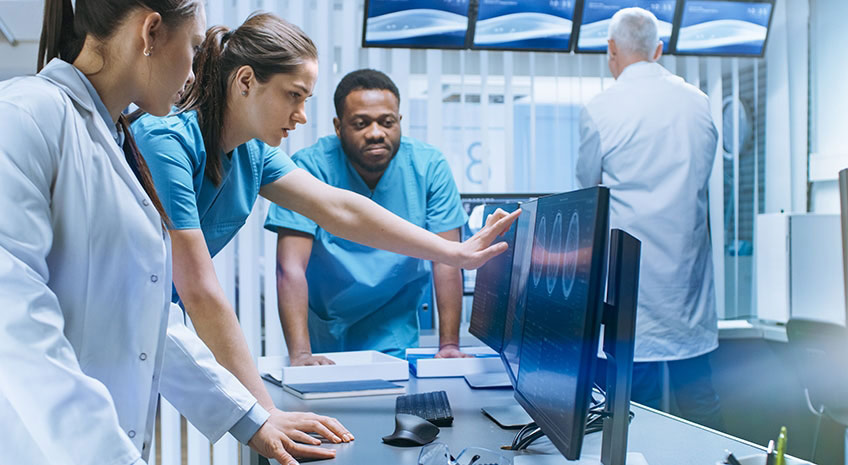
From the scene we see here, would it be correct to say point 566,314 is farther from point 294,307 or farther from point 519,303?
point 294,307

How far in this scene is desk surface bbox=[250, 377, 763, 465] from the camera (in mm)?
1194

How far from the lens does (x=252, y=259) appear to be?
2.96 metres

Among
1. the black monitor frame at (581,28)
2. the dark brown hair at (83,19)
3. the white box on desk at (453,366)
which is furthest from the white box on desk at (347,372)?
the black monitor frame at (581,28)

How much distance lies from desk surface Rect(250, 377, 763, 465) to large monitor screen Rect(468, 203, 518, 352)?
0.15m

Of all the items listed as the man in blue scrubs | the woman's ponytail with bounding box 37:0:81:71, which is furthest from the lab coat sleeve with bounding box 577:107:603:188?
the woman's ponytail with bounding box 37:0:81:71

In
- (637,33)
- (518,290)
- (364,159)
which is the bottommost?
(518,290)

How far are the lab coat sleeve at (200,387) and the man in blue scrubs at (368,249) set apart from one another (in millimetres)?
835

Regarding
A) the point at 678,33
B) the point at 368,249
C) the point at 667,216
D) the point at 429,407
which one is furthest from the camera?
the point at 678,33

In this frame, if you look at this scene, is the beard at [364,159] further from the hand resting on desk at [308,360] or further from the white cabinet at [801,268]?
the white cabinet at [801,268]

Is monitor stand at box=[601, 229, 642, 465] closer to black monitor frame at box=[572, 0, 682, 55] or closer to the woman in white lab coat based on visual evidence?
the woman in white lab coat

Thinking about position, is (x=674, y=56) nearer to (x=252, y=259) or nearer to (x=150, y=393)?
(x=252, y=259)

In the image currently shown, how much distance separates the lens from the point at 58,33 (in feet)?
3.24

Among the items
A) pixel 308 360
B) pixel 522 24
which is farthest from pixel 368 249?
pixel 522 24

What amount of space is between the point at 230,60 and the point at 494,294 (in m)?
0.78
